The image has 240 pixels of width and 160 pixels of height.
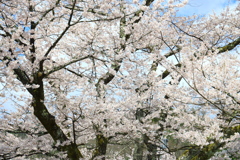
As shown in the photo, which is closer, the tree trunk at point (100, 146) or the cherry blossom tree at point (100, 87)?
the cherry blossom tree at point (100, 87)

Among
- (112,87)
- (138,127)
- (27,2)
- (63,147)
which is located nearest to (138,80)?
(112,87)

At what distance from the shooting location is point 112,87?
19.1ft

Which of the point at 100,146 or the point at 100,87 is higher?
the point at 100,87

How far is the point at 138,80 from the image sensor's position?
5.84 meters

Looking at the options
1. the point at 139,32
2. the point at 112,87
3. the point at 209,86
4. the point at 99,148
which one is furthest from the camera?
the point at 139,32

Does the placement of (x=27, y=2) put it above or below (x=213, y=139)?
above

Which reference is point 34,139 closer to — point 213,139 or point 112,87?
point 112,87

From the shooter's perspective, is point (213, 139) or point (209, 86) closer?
point (209, 86)

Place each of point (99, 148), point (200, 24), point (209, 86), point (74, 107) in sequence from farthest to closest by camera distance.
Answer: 1. point (200, 24)
2. point (99, 148)
3. point (74, 107)
4. point (209, 86)

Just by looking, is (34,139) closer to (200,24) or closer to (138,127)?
(138,127)

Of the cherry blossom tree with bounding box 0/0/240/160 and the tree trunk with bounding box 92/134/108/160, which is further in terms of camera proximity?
the tree trunk with bounding box 92/134/108/160

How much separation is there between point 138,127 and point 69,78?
2.03 m

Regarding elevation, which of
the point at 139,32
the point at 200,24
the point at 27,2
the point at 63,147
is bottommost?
the point at 63,147

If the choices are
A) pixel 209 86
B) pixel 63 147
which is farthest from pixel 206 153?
pixel 63 147
